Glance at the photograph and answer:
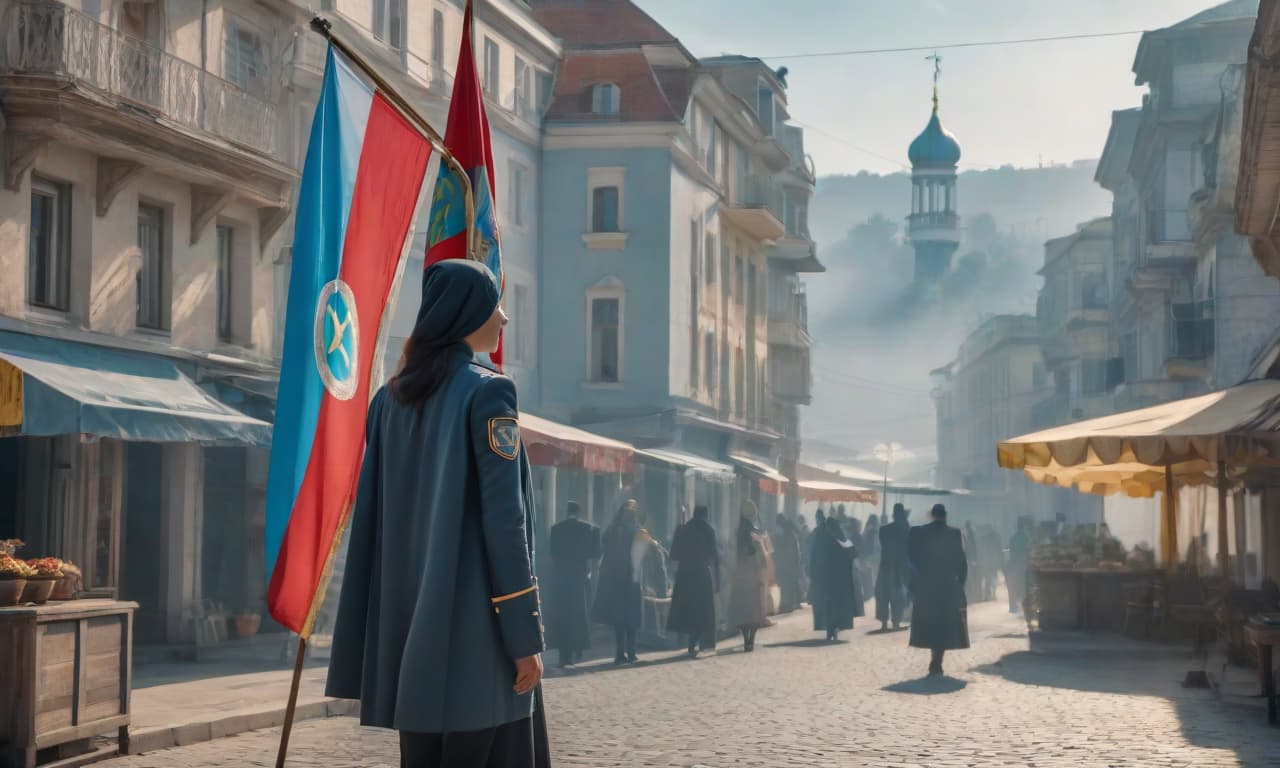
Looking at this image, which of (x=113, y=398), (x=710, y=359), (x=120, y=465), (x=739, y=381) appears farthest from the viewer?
(x=739, y=381)

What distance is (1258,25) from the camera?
51.9ft

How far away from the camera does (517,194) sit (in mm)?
39781

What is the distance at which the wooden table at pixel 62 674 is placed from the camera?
32.1 ft

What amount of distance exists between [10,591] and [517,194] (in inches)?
1190

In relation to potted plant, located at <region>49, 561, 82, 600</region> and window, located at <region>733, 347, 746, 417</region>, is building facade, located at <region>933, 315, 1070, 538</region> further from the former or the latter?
potted plant, located at <region>49, 561, 82, 600</region>

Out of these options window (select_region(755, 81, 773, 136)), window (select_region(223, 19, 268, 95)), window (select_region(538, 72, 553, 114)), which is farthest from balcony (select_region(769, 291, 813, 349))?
window (select_region(223, 19, 268, 95))

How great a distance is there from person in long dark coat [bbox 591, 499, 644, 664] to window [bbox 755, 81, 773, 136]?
3336cm

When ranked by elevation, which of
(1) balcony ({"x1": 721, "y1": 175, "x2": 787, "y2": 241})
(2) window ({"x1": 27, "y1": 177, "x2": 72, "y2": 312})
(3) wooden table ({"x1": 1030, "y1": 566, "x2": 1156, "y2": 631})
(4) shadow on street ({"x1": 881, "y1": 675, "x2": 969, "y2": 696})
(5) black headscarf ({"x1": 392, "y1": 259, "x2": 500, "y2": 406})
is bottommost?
(4) shadow on street ({"x1": 881, "y1": 675, "x2": 969, "y2": 696})

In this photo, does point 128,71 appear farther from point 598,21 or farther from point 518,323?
point 598,21

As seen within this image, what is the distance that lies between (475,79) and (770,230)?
4407 cm

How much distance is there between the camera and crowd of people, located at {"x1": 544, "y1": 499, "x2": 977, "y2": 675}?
19266mm

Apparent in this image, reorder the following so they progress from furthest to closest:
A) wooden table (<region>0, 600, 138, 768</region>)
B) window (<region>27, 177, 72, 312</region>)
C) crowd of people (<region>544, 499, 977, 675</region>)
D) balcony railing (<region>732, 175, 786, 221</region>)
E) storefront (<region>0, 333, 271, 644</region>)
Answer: balcony railing (<region>732, 175, 786, 221</region>) < crowd of people (<region>544, 499, 977, 675</region>) < window (<region>27, 177, 72, 312</region>) < storefront (<region>0, 333, 271, 644</region>) < wooden table (<region>0, 600, 138, 768</region>)

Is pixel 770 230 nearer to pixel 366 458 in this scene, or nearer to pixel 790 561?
pixel 790 561

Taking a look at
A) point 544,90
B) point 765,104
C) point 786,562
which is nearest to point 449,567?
point 786,562
